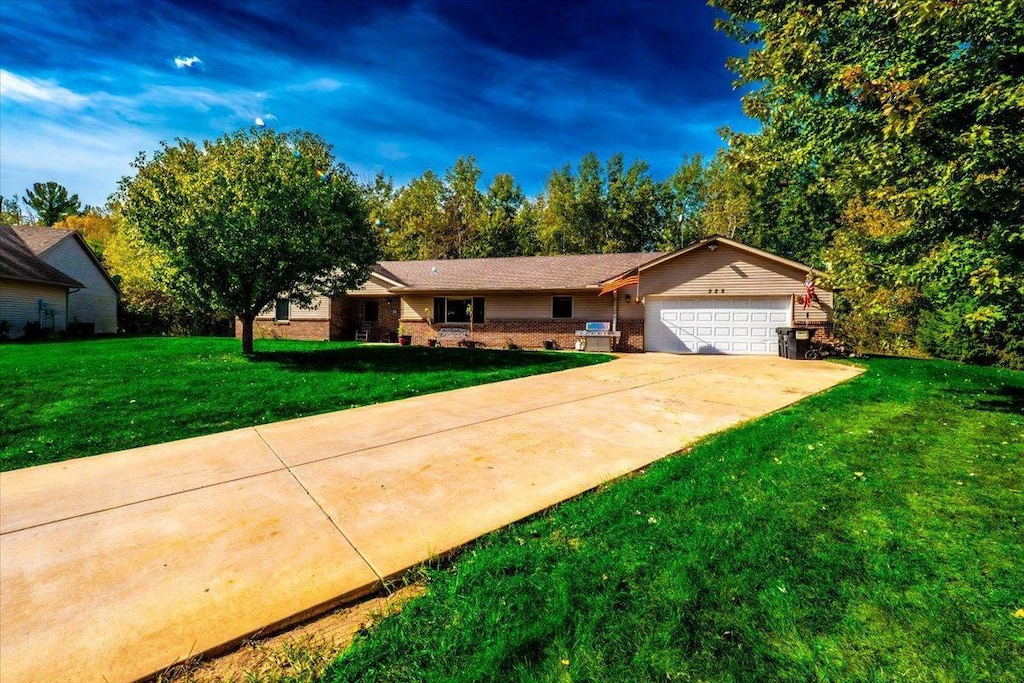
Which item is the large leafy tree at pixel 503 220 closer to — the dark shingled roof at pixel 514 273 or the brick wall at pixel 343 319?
the dark shingled roof at pixel 514 273

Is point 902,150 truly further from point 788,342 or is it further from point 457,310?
point 457,310

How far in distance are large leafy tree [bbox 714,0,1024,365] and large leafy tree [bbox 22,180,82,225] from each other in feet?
236

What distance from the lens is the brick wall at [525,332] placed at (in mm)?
18953

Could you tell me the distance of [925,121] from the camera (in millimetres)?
5906

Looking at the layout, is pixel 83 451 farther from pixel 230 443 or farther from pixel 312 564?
pixel 312 564

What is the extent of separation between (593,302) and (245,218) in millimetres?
13908

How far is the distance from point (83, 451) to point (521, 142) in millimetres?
27025

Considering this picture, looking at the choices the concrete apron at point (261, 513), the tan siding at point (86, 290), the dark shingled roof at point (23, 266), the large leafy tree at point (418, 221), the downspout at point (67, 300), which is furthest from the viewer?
the large leafy tree at point (418, 221)

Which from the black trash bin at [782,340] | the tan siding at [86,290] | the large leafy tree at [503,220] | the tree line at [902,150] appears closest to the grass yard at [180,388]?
the tree line at [902,150]

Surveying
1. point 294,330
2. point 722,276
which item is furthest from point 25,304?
point 722,276

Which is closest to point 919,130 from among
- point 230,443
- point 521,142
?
point 230,443

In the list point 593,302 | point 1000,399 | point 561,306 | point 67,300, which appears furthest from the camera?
point 67,300

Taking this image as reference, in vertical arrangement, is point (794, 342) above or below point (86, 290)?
below

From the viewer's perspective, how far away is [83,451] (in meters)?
5.45
